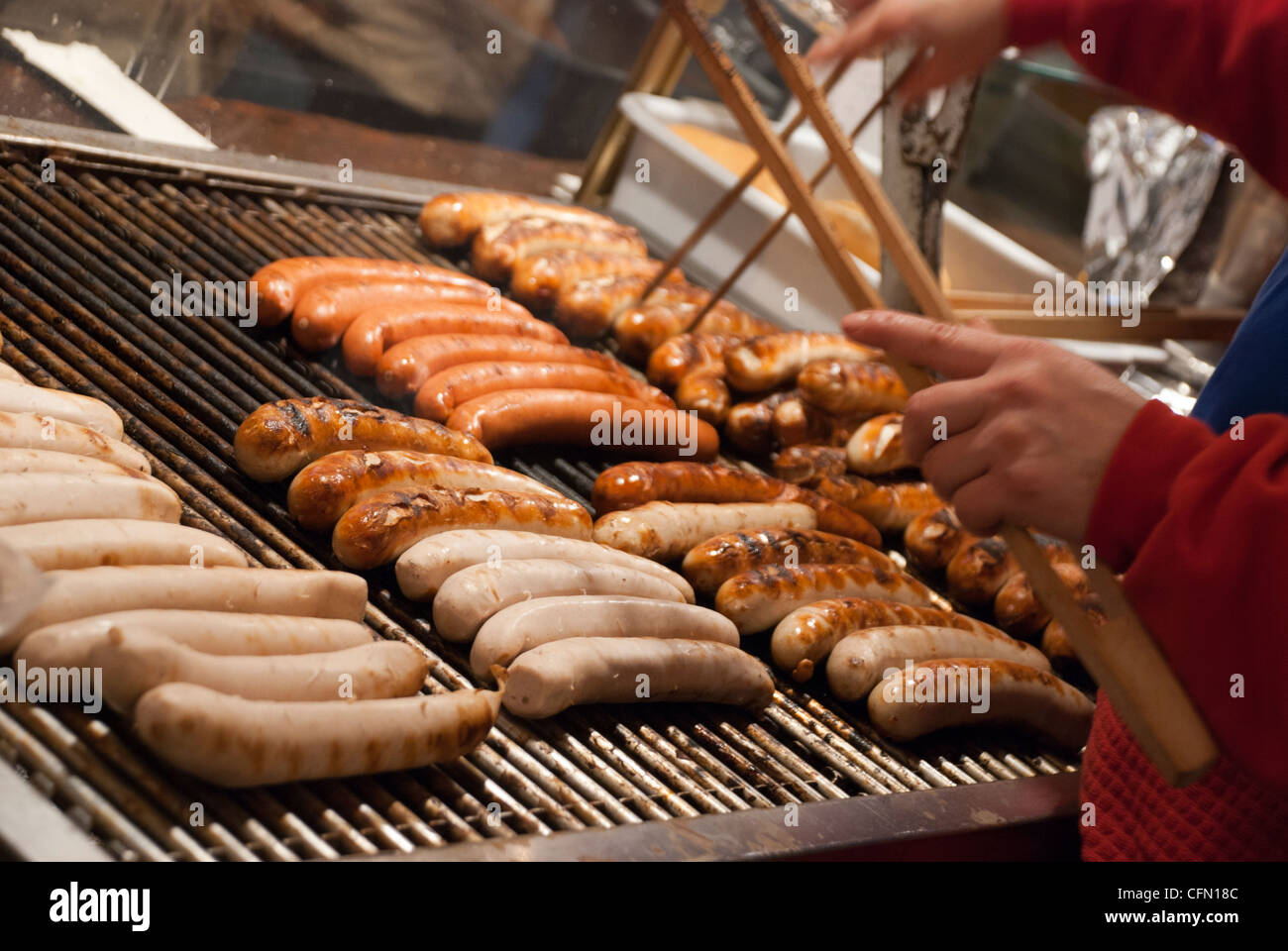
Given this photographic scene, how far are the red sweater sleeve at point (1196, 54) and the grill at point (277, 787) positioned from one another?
1886 millimetres

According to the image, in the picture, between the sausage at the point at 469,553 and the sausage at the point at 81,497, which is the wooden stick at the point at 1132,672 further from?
the sausage at the point at 81,497

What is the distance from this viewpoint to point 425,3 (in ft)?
18.7

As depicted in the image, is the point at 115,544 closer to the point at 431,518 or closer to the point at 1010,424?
the point at 431,518

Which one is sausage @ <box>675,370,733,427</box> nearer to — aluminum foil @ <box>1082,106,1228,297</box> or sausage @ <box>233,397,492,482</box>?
sausage @ <box>233,397,492,482</box>

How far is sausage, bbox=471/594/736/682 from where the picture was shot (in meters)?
3.06

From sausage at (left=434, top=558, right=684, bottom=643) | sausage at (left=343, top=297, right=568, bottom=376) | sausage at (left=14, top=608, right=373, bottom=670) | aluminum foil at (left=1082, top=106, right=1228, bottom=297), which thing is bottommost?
sausage at (left=434, top=558, right=684, bottom=643)

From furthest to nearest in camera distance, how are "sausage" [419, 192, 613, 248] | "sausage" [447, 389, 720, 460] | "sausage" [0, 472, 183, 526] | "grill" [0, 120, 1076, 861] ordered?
"sausage" [419, 192, 613, 248], "sausage" [447, 389, 720, 460], "sausage" [0, 472, 183, 526], "grill" [0, 120, 1076, 861]

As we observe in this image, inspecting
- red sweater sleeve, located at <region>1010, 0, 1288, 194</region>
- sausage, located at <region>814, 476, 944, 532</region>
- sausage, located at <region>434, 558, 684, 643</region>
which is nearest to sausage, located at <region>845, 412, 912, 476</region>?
sausage, located at <region>814, 476, 944, 532</region>

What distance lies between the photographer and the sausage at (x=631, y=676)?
2945 mm

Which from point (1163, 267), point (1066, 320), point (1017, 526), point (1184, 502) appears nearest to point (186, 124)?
point (1066, 320)

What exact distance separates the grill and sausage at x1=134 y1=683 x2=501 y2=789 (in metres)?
0.09

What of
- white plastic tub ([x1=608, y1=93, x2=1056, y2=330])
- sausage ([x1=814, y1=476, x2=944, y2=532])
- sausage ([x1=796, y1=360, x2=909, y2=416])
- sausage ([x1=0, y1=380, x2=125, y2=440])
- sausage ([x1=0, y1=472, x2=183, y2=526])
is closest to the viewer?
sausage ([x1=0, y1=472, x2=183, y2=526])

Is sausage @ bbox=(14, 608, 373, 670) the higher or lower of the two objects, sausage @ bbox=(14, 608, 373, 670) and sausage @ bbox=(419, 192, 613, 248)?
the lower

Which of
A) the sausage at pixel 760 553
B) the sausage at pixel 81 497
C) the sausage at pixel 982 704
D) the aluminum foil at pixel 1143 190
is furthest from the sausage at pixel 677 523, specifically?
the aluminum foil at pixel 1143 190
